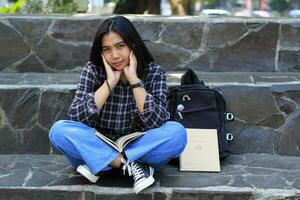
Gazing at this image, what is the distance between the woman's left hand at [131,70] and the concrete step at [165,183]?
0.65 metres

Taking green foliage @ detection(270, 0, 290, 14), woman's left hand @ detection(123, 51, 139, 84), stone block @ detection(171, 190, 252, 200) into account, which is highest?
woman's left hand @ detection(123, 51, 139, 84)

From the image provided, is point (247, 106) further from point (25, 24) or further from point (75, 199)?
point (25, 24)

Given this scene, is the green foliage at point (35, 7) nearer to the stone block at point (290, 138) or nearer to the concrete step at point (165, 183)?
the concrete step at point (165, 183)

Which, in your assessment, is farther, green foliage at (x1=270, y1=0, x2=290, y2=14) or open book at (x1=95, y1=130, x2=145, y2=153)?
green foliage at (x1=270, y1=0, x2=290, y2=14)

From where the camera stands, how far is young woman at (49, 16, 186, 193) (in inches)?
122

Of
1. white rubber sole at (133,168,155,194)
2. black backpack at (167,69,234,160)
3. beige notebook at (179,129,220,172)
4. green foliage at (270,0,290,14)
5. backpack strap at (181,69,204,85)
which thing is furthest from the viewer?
green foliage at (270,0,290,14)

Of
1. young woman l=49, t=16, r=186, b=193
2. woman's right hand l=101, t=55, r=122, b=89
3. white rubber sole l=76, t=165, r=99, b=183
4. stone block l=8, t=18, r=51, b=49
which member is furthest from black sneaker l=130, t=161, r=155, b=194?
stone block l=8, t=18, r=51, b=49

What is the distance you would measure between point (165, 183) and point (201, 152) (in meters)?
0.48

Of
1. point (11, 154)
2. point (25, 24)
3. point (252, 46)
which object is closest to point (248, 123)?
point (252, 46)

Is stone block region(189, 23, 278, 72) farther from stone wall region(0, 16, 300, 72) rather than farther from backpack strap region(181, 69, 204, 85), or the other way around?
backpack strap region(181, 69, 204, 85)

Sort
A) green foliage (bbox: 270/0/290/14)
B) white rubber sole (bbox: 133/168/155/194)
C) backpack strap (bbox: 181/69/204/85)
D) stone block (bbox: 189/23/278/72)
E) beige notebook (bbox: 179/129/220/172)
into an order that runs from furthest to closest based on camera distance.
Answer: green foliage (bbox: 270/0/290/14)
stone block (bbox: 189/23/278/72)
backpack strap (bbox: 181/69/204/85)
beige notebook (bbox: 179/129/220/172)
white rubber sole (bbox: 133/168/155/194)

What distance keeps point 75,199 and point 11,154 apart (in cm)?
101

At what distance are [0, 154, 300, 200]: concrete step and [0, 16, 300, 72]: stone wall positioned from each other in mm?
1157

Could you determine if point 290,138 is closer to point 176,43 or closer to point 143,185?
point 176,43
